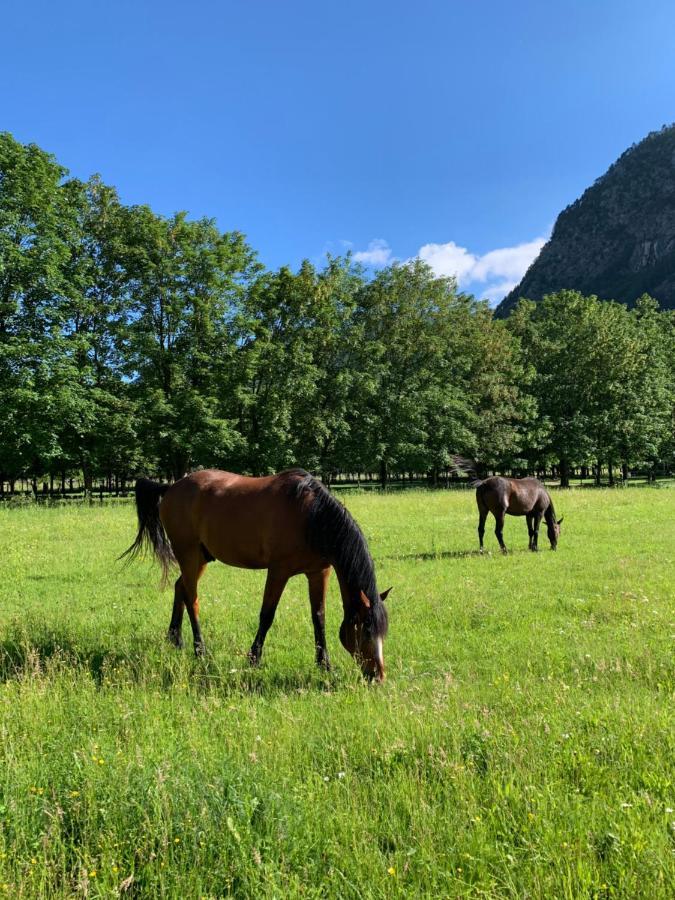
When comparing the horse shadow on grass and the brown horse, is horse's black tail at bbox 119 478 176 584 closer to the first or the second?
the brown horse

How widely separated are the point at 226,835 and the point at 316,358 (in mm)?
39421

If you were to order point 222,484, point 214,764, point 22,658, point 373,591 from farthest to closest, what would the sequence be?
point 222,484 → point 22,658 → point 373,591 → point 214,764

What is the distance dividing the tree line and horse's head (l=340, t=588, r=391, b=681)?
2472cm

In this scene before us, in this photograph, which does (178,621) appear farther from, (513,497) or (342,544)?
(513,497)

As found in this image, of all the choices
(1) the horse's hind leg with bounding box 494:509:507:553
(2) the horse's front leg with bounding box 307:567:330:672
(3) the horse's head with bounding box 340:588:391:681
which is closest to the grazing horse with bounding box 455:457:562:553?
(1) the horse's hind leg with bounding box 494:509:507:553

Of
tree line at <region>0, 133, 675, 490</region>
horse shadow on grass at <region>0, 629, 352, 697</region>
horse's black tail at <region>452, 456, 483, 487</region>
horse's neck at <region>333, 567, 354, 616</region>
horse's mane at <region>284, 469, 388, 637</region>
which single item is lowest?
horse shadow on grass at <region>0, 629, 352, 697</region>

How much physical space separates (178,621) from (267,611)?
1.65 metres

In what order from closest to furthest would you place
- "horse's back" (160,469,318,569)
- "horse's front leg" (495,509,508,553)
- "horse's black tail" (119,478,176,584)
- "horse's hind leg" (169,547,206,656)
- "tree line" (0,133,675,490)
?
"horse's back" (160,469,318,569), "horse's hind leg" (169,547,206,656), "horse's black tail" (119,478,176,584), "horse's front leg" (495,509,508,553), "tree line" (0,133,675,490)

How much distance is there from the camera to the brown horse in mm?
5352

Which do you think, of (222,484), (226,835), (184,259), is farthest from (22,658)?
(184,259)

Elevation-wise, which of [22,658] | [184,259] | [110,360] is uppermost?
[184,259]

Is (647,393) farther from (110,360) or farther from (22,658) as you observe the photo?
(22,658)

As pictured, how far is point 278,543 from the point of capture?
20.2 feet

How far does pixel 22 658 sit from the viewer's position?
592 centimetres
